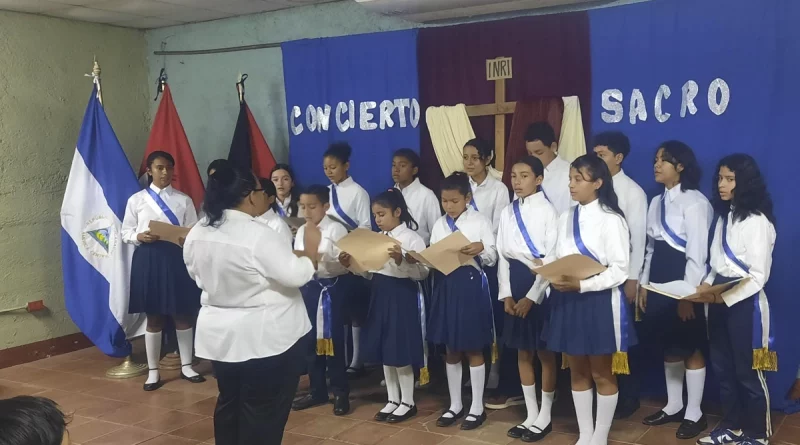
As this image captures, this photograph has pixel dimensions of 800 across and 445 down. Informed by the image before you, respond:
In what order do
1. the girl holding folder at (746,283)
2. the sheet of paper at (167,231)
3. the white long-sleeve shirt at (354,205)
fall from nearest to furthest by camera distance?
the girl holding folder at (746,283) < the sheet of paper at (167,231) < the white long-sleeve shirt at (354,205)

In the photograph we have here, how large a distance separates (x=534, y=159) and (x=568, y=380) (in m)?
1.47

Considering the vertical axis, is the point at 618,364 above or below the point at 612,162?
below

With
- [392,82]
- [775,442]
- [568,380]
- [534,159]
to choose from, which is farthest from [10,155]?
[775,442]

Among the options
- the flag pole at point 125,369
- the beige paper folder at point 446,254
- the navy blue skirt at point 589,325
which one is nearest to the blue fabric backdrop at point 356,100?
the flag pole at point 125,369

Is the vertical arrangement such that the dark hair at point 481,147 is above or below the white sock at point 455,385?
above

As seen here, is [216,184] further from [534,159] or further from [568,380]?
[568,380]

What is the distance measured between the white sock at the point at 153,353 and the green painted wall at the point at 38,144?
1.25 meters

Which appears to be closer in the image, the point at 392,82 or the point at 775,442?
the point at 775,442

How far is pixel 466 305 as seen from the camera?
3.35 m

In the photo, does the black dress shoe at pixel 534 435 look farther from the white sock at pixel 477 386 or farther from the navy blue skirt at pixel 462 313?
the navy blue skirt at pixel 462 313

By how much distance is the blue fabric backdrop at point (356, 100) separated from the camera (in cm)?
441

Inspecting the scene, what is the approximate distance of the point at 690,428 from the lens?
3277 millimetres

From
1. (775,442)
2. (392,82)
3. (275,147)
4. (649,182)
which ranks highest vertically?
(392,82)

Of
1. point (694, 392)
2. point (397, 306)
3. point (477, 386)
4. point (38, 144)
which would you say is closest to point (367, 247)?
point (397, 306)
